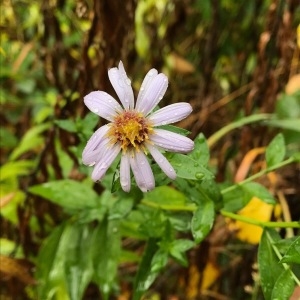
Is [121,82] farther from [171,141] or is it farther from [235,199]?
[235,199]

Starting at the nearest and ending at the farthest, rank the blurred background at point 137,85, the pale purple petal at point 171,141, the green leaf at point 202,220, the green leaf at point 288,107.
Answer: the pale purple petal at point 171,141
the green leaf at point 202,220
the blurred background at point 137,85
the green leaf at point 288,107

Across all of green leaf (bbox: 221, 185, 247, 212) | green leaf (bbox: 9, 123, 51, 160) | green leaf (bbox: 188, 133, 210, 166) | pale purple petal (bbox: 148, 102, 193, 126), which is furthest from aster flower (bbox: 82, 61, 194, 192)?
green leaf (bbox: 9, 123, 51, 160)

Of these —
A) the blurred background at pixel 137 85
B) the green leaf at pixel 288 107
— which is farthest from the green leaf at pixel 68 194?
the green leaf at pixel 288 107

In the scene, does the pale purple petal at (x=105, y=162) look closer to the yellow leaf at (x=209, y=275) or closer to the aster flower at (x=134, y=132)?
the aster flower at (x=134, y=132)

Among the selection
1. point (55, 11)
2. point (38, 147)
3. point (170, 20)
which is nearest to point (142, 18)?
point (170, 20)

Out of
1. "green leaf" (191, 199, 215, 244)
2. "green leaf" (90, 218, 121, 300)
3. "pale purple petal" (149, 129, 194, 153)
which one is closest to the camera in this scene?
"pale purple petal" (149, 129, 194, 153)

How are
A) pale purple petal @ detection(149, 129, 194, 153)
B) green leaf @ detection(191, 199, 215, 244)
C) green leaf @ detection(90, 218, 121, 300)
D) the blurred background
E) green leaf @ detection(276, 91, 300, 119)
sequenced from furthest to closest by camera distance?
green leaf @ detection(276, 91, 300, 119)
the blurred background
green leaf @ detection(90, 218, 121, 300)
green leaf @ detection(191, 199, 215, 244)
pale purple petal @ detection(149, 129, 194, 153)

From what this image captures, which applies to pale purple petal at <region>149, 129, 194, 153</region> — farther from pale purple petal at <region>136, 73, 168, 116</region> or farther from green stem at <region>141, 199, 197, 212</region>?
green stem at <region>141, 199, 197, 212</region>
